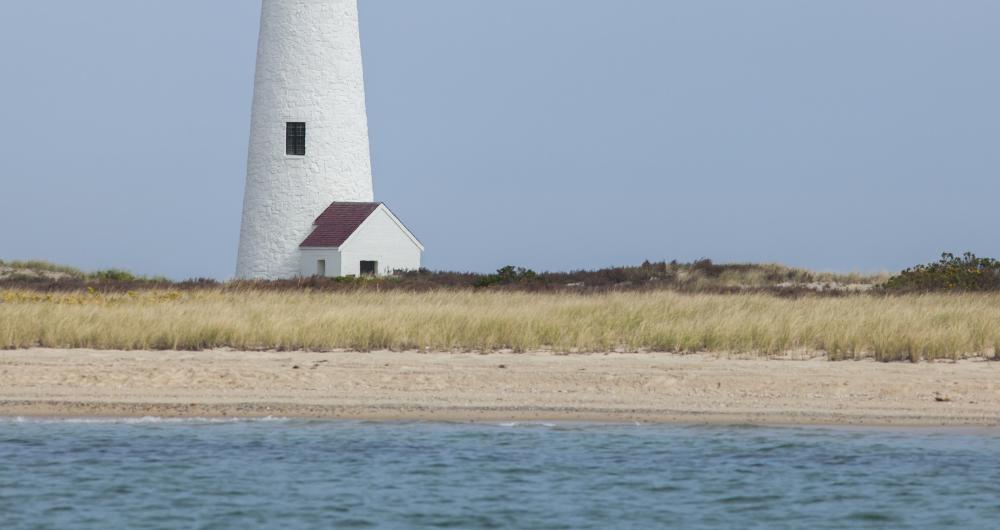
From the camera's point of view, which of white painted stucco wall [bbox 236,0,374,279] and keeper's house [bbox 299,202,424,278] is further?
keeper's house [bbox 299,202,424,278]

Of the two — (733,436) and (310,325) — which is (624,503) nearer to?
(733,436)

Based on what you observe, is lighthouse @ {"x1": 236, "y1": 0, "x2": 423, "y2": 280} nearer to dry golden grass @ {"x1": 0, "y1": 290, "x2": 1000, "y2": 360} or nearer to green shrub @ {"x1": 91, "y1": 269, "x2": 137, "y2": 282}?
green shrub @ {"x1": 91, "y1": 269, "x2": 137, "y2": 282}

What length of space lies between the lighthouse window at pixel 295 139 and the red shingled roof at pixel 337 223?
1.79 m

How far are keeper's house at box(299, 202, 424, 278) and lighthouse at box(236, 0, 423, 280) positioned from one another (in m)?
0.03

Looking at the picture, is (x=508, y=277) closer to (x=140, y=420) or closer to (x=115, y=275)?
(x=115, y=275)

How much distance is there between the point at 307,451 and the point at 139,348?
23.2 feet

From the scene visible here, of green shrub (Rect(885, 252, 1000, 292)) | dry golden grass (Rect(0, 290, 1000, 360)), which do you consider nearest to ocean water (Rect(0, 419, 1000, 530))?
dry golden grass (Rect(0, 290, 1000, 360))

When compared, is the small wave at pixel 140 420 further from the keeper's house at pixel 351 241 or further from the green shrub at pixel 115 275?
the green shrub at pixel 115 275

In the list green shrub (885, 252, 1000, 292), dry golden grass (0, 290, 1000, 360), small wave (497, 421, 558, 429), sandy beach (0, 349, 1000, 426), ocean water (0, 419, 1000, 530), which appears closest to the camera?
ocean water (0, 419, 1000, 530)

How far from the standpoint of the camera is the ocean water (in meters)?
11.1

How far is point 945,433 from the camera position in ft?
46.1

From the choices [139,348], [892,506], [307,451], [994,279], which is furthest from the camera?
[994,279]

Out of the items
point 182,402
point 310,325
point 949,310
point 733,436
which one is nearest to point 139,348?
point 310,325

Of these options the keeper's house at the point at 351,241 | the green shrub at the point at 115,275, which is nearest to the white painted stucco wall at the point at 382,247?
the keeper's house at the point at 351,241
